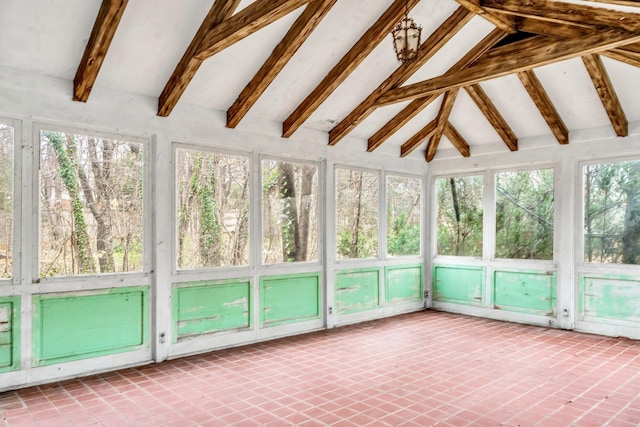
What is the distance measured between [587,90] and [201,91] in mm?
4801

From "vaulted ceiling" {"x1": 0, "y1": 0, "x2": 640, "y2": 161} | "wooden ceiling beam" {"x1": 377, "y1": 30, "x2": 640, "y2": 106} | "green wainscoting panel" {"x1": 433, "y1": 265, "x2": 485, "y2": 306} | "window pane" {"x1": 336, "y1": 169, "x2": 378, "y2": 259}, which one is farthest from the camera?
"green wainscoting panel" {"x1": 433, "y1": 265, "x2": 485, "y2": 306}

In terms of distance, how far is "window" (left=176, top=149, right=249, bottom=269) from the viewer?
5.37 metres

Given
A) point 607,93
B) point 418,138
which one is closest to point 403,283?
point 418,138

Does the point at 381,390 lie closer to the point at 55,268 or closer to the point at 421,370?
the point at 421,370

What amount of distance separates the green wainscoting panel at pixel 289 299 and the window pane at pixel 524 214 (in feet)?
10.5

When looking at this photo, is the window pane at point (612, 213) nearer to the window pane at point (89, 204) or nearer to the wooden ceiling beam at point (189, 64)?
the wooden ceiling beam at point (189, 64)

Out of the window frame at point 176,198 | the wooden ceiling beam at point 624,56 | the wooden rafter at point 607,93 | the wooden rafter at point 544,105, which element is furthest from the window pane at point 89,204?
the wooden rafter at point 607,93

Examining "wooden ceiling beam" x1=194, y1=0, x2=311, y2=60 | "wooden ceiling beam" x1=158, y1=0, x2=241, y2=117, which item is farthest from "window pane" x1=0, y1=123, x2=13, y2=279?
"wooden ceiling beam" x1=194, y1=0, x2=311, y2=60

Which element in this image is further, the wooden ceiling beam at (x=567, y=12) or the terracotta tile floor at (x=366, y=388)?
the wooden ceiling beam at (x=567, y=12)

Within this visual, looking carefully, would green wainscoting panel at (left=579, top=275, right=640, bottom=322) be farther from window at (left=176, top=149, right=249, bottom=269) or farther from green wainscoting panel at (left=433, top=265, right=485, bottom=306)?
window at (left=176, top=149, right=249, bottom=269)

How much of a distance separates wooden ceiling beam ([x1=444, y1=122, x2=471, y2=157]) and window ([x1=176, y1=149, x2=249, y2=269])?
3.48 meters

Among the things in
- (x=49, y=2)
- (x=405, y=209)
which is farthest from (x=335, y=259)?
(x=49, y=2)

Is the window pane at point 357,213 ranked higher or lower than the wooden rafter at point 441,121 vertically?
lower

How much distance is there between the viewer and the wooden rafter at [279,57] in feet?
13.9
